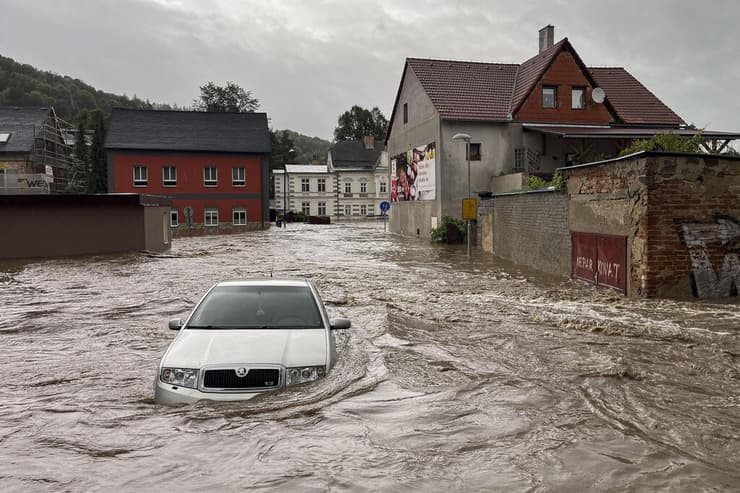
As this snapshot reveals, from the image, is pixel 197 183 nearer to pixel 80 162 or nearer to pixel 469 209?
pixel 80 162

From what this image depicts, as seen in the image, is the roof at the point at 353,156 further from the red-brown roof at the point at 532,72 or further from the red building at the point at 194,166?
the red-brown roof at the point at 532,72

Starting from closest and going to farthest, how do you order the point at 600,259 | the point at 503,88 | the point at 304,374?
the point at 304,374
the point at 600,259
the point at 503,88

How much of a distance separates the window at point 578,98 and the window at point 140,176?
3312cm

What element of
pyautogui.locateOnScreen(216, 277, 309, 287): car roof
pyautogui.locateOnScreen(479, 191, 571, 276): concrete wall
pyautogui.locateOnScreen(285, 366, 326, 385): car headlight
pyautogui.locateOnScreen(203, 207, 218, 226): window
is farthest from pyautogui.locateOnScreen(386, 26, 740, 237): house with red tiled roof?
pyautogui.locateOnScreen(285, 366, 326, 385): car headlight

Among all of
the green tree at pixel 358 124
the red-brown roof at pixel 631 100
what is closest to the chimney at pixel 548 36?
the red-brown roof at pixel 631 100

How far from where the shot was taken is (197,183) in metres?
51.5

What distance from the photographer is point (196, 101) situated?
321 feet

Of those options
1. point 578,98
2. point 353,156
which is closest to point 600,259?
point 578,98

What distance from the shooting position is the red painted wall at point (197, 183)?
5050 centimetres

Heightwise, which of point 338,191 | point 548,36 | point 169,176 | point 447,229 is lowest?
point 447,229

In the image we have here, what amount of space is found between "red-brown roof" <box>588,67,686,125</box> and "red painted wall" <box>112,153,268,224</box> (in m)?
27.8

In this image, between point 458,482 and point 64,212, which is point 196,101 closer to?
point 64,212

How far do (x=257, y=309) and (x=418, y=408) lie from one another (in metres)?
2.44

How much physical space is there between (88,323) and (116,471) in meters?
7.84
